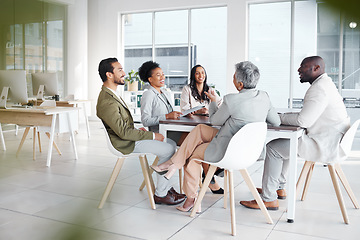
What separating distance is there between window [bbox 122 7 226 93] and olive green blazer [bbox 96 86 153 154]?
18.2ft

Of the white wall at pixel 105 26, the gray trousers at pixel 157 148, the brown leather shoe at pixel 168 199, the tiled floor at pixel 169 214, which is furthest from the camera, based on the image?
the white wall at pixel 105 26

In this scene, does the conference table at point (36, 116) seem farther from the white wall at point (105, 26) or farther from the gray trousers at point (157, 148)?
the white wall at point (105, 26)

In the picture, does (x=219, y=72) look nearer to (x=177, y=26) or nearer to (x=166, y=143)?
(x=177, y=26)

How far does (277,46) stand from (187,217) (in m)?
5.70

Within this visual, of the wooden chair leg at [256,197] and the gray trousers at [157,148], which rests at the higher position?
the gray trousers at [157,148]

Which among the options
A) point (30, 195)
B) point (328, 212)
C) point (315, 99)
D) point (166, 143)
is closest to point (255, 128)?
point (315, 99)

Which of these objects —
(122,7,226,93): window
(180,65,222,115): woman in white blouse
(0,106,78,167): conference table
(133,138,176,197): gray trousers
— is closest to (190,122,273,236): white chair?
(133,138,176,197): gray trousers

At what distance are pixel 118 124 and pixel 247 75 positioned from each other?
88cm

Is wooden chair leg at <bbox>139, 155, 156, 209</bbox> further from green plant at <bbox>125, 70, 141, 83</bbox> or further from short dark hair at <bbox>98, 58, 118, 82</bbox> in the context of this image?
green plant at <bbox>125, 70, 141, 83</bbox>

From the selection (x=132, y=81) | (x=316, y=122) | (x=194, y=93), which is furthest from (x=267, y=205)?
(x=132, y=81)

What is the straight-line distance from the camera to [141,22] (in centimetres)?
866

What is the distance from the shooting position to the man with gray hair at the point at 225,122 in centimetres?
231

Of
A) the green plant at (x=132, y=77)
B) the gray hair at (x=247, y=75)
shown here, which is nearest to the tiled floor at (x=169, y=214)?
the gray hair at (x=247, y=75)

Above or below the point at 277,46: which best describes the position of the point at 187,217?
below
